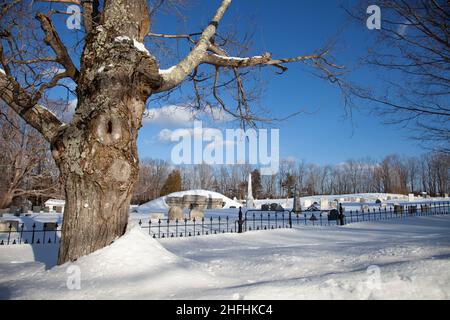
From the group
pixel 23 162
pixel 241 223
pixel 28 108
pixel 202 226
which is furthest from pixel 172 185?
pixel 28 108

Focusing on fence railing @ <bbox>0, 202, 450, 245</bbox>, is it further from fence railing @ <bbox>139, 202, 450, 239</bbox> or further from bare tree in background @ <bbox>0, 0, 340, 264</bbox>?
bare tree in background @ <bbox>0, 0, 340, 264</bbox>

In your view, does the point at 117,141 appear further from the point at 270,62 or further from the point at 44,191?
the point at 44,191

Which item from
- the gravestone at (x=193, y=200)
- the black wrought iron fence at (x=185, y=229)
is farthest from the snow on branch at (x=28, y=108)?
the gravestone at (x=193, y=200)

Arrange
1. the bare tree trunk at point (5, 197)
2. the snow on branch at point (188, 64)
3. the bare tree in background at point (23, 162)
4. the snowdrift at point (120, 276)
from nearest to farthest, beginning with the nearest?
1. the snowdrift at point (120, 276)
2. the snow on branch at point (188, 64)
3. the bare tree in background at point (23, 162)
4. the bare tree trunk at point (5, 197)

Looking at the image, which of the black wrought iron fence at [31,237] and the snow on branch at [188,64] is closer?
the snow on branch at [188,64]

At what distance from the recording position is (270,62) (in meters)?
5.79

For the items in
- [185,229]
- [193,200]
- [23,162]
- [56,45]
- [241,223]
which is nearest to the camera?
[56,45]

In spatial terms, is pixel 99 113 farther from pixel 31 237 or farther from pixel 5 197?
pixel 5 197

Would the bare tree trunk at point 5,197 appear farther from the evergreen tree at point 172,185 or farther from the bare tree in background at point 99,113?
the evergreen tree at point 172,185

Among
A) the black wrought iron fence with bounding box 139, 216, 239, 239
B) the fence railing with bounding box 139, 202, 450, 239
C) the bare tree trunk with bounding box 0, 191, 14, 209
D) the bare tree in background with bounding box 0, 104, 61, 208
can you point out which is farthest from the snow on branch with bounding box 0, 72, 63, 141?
the bare tree trunk with bounding box 0, 191, 14, 209

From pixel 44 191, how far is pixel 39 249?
53.9 feet

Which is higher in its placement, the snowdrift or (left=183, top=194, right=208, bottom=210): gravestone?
(left=183, top=194, right=208, bottom=210): gravestone

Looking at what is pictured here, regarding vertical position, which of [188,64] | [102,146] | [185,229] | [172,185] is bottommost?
[185,229]

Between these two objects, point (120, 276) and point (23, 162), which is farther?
point (23, 162)
